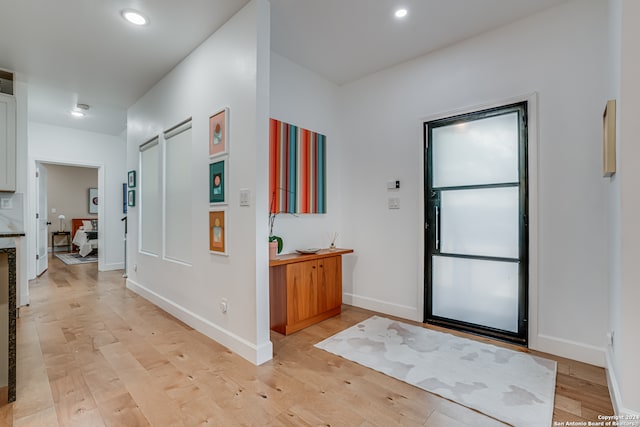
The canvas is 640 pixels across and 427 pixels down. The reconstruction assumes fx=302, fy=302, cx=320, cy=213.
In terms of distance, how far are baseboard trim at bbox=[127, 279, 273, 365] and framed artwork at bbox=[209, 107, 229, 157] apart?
1557 mm

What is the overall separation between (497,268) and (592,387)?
3.34ft

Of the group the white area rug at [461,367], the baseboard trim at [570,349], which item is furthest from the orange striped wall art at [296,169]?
the baseboard trim at [570,349]

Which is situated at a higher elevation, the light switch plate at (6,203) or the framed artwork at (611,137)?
the framed artwork at (611,137)

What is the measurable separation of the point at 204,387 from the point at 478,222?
2.63 m

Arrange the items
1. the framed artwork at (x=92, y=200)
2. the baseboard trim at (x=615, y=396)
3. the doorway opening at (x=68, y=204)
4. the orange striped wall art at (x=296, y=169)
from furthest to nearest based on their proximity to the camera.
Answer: the framed artwork at (x=92, y=200), the doorway opening at (x=68, y=204), the orange striped wall art at (x=296, y=169), the baseboard trim at (x=615, y=396)

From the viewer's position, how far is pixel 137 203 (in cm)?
427

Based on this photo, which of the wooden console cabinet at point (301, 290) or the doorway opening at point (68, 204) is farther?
the doorway opening at point (68, 204)

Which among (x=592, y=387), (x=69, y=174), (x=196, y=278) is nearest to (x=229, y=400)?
(x=196, y=278)

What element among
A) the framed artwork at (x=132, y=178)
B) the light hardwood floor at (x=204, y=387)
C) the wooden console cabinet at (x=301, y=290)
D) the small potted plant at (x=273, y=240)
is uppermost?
the framed artwork at (x=132, y=178)

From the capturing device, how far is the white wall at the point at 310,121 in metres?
3.26

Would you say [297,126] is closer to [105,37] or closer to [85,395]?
[105,37]

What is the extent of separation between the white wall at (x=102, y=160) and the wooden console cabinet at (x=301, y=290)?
190 inches

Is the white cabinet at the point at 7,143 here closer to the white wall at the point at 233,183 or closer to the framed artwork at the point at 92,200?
the white wall at the point at 233,183

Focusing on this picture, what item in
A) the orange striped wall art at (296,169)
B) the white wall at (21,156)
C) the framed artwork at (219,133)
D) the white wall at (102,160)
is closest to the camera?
the framed artwork at (219,133)
